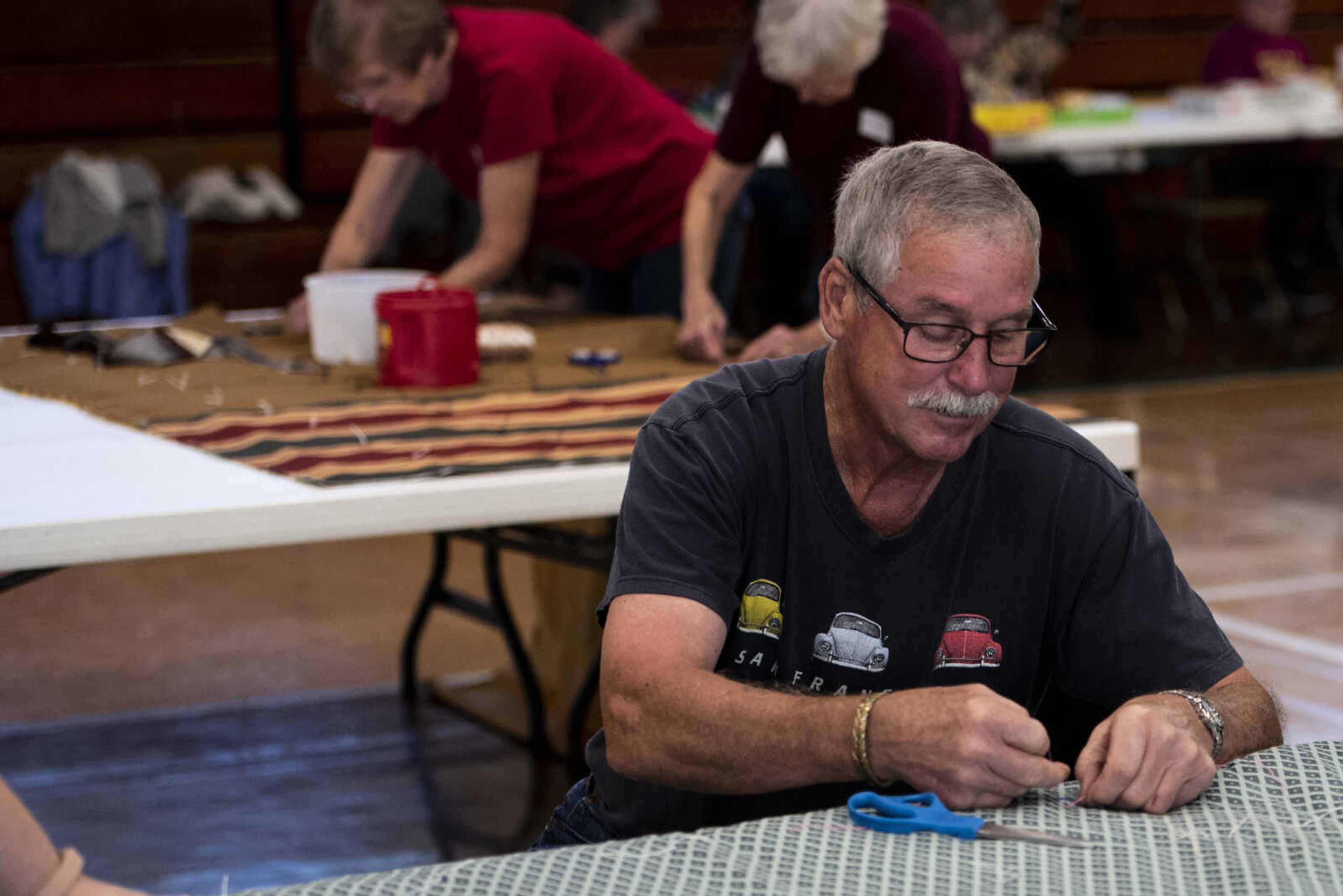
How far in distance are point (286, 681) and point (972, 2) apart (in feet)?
12.4

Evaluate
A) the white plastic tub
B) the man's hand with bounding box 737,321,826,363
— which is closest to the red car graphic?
the man's hand with bounding box 737,321,826,363

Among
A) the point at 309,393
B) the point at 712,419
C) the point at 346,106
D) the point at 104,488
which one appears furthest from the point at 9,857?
the point at 346,106

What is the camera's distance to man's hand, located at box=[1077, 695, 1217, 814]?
1.21 metres

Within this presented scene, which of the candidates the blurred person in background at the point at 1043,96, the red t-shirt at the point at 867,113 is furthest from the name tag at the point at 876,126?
the blurred person in background at the point at 1043,96

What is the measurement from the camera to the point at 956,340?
1418 mm

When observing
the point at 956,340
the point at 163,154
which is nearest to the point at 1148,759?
the point at 956,340

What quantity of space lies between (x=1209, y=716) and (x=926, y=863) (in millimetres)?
412

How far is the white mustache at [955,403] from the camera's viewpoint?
143 centimetres

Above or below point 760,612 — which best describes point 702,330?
below

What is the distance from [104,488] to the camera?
203cm

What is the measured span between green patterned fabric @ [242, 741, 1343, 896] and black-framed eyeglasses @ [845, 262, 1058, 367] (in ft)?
1.35

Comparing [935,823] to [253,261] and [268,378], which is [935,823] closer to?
[268,378]

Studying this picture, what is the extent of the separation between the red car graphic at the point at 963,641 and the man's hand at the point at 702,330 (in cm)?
125

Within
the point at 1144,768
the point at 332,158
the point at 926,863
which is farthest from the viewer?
the point at 332,158
